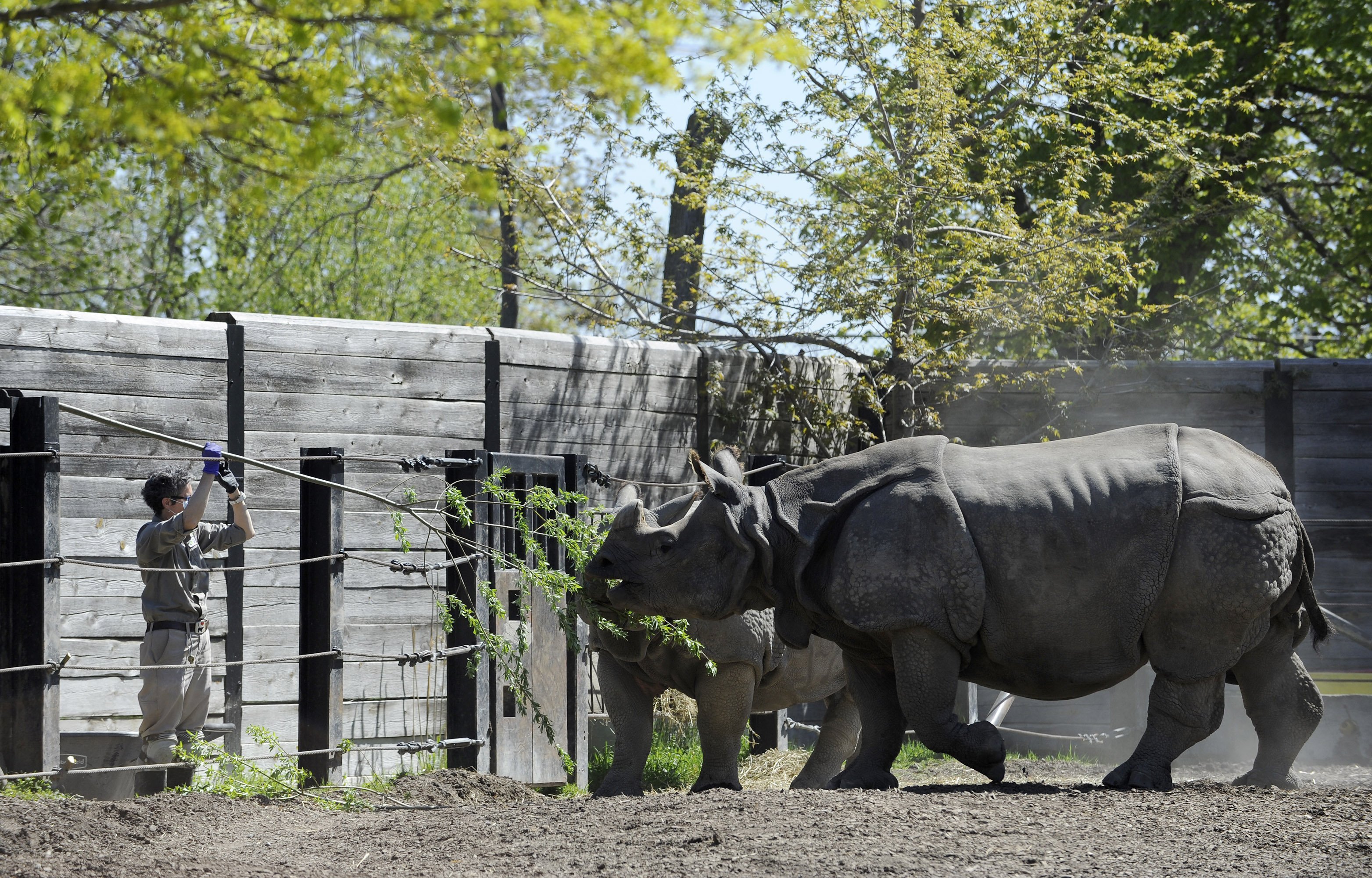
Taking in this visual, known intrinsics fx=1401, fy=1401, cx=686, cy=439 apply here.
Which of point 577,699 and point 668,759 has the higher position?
point 577,699

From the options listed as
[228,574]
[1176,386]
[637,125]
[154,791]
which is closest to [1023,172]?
[1176,386]

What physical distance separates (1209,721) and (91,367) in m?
5.75

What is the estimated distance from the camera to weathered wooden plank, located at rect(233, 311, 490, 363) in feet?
26.4

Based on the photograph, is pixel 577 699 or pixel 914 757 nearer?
pixel 577 699

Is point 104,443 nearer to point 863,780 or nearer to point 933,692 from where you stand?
point 863,780

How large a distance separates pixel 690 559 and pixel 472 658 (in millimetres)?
1433

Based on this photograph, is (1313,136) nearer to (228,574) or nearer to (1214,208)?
(1214,208)

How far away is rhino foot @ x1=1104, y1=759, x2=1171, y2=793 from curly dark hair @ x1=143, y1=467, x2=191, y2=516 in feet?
15.2

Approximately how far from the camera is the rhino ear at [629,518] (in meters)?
6.00

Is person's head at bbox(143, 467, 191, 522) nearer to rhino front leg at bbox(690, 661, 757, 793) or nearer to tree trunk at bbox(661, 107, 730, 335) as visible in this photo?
rhino front leg at bbox(690, 661, 757, 793)

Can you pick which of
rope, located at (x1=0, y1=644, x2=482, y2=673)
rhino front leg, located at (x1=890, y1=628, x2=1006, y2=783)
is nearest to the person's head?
rope, located at (x1=0, y1=644, x2=482, y2=673)

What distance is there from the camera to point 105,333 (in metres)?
7.40

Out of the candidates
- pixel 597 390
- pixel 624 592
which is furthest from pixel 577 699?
pixel 597 390

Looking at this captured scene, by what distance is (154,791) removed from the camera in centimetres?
670
